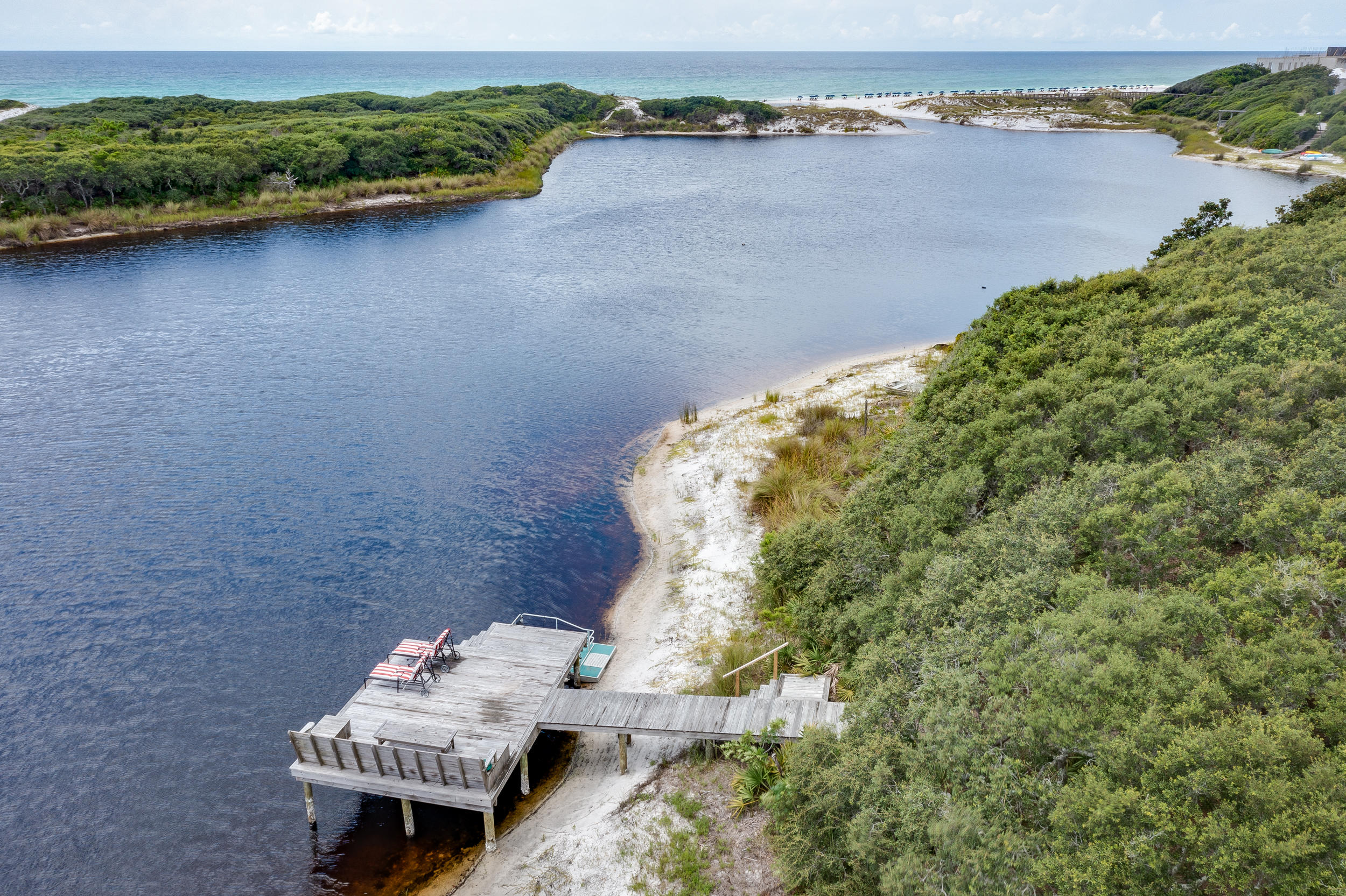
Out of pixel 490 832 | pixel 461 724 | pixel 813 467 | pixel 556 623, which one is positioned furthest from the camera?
pixel 813 467

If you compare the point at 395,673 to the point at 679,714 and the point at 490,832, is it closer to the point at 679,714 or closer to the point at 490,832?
the point at 490,832

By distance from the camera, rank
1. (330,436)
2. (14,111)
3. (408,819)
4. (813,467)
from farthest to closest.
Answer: (14,111)
(330,436)
(813,467)
(408,819)

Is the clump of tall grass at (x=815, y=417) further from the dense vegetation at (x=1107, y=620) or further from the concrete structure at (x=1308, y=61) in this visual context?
the concrete structure at (x=1308, y=61)

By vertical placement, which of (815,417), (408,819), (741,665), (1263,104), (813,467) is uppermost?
(1263,104)

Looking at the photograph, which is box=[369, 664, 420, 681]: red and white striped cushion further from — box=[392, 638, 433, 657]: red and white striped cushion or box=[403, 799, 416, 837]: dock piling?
box=[403, 799, 416, 837]: dock piling

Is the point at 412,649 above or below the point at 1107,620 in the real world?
below

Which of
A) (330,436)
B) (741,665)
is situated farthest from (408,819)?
(330,436)

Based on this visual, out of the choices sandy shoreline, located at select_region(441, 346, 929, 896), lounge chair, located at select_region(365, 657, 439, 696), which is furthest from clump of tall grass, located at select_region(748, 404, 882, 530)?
lounge chair, located at select_region(365, 657, 439, 696)
